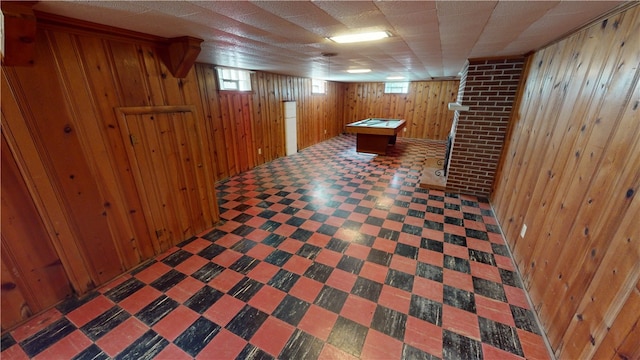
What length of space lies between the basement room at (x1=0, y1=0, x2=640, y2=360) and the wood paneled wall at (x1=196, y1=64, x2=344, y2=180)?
58.8 inches

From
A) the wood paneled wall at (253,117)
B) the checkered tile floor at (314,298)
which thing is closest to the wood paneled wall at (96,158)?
the checkered tile floor at (314,298)

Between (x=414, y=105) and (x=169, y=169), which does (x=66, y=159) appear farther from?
(x=414, y=105)

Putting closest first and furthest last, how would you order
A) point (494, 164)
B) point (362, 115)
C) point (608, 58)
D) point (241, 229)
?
point (608, 58) → point (241, 229) → point (494, 164) → point (362, 115)

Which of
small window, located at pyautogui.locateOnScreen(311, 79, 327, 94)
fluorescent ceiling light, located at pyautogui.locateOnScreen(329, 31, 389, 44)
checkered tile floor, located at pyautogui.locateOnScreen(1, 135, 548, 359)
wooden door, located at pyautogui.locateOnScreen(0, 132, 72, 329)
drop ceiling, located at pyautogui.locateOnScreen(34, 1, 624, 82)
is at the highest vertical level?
fluorescent ceiling light, located at pyautogui.locateOnScreen(329, 31, 389, 44)

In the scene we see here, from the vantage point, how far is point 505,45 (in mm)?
2484

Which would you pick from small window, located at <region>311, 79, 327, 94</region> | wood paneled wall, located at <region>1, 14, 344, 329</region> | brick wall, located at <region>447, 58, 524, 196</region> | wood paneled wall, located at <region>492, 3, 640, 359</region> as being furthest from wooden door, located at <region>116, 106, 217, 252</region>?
small window, located at <region>311, 79, 327, 94</region>

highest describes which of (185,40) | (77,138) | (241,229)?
(185,40)

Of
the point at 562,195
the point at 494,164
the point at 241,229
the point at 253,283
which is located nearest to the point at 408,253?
the point at 562,195

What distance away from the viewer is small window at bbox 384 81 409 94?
867 centimetres

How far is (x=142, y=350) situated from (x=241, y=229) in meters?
1.51

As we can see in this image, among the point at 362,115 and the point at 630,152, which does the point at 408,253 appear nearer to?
the point at 630,152

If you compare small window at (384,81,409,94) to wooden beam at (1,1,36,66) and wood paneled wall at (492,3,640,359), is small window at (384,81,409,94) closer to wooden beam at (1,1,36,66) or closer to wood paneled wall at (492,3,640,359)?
Answer: wood paneled wall at (492,3,640,359)

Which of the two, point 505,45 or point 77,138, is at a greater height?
point 505,45

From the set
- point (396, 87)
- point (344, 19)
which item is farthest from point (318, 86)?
point (344, 19)
